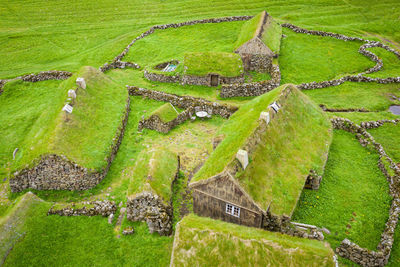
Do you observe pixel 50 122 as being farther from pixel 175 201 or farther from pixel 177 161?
pixel 175 201

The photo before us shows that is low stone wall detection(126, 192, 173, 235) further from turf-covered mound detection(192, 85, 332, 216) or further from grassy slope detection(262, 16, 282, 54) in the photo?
grassy slope detection(262, 16, 282, 54)

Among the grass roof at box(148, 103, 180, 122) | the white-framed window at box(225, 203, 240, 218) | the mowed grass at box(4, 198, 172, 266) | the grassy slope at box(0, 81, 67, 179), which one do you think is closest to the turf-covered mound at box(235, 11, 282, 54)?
the grass roof at box(148, 103, 180, 122)

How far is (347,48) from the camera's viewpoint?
4247 cm

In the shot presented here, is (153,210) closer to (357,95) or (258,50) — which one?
(258,50)

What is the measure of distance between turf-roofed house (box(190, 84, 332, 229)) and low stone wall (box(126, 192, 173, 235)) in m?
2.05

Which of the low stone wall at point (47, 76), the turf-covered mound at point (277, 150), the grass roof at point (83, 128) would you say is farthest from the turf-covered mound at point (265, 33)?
the low stone wall at point (47, 76)

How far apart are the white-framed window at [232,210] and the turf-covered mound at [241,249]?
1765mm

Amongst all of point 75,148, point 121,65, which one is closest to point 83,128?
point 75,148

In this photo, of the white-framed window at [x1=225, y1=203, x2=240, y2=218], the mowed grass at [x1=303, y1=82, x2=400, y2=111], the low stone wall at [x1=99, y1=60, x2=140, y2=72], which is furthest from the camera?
the low stone wall at [x1=99, y1=60, x2=140, y2=72]

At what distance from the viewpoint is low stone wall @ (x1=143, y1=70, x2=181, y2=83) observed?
3491 cm

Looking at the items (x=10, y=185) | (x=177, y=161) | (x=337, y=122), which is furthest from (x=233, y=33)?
(x=10, y=185)

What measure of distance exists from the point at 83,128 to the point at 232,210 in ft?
48.3

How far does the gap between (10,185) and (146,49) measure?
31938 millimetres

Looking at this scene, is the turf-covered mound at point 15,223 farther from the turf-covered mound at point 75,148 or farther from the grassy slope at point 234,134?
the grassy slope at point 234,134
